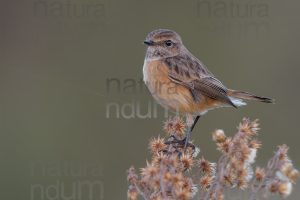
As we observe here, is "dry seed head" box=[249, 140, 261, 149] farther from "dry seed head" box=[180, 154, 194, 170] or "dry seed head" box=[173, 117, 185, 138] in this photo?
"dry seed head" box=[173, 117, 185, 138]

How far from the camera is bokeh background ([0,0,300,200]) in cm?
1133

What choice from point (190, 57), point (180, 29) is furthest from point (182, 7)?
point (190, 57)

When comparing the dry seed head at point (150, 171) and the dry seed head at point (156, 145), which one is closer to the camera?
the dry seed head at point (150, 171)

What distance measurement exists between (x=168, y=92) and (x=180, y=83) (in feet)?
0.75

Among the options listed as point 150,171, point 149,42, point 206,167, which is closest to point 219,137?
point 206,167

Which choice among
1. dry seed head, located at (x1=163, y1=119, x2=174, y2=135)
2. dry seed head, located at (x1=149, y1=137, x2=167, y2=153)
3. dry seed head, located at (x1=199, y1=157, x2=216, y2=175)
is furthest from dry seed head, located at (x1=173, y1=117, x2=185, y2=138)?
dry seed head, located at (x1=199, y1=157, x2=216, y2=175)

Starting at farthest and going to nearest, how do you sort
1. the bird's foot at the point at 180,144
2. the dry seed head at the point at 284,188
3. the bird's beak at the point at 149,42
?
the bird's beak at the point at 149,42
the bird's foot at the point at 180,144
the dry seed head at the point at 284,188

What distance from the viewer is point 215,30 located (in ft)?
44.3

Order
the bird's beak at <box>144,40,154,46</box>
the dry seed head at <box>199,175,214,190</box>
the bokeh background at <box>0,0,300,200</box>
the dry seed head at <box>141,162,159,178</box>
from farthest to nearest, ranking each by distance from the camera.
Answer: the bokeh background at <box>0,0,300,200</box> < the bird's beak at <box>144,40,154,46</box> < the dry seed head at <box>199,175,214,190</box> < the dry seed head at <box>141,162,159,178</box>

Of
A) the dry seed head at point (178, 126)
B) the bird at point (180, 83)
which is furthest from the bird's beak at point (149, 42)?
the dry seed head at point (178, 126)

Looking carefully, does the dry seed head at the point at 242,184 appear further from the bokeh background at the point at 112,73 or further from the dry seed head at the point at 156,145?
the bokeh background at the point at 112,73

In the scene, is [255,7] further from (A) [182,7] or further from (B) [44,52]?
(B) [44,52]

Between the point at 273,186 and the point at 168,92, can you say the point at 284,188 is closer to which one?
the point at 273,186

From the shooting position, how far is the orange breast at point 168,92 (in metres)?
7.52
